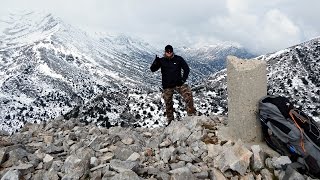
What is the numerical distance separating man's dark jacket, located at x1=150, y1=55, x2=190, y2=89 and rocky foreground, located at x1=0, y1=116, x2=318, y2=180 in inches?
76.4

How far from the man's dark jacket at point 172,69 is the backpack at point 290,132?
4139mm

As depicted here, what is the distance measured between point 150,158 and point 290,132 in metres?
3.62

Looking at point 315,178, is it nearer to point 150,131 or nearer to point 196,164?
point 196,164

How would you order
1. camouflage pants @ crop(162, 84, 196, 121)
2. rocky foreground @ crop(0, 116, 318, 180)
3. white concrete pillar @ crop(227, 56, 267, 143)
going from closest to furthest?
rocky foreground @ crop(0, 116, 318, 180), white concrete pillar @ crop(227, 56, 267, 143), camouflage pants @ crop(162, 84, 196, 121)

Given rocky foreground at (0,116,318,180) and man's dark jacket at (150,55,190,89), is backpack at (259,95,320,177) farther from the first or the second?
man's dark jacket at (150,55,190,89)

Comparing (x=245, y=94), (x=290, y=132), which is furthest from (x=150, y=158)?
(x=290, y=132)

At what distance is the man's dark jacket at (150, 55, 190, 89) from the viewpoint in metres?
15.0

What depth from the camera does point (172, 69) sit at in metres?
14.9

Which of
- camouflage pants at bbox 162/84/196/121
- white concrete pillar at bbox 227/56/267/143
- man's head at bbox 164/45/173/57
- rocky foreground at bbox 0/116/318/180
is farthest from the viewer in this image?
camouflage pants at bbox 162/84/196/121

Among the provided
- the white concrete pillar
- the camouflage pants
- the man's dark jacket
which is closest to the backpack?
the white concrete pillar

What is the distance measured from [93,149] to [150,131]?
3650 millimetres

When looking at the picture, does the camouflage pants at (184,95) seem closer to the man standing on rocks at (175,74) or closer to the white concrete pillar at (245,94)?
the man standing on rocks at (175,74)

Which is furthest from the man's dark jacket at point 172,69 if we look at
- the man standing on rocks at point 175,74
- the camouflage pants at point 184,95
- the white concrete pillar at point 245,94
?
the white concrete pillar at point 245,94

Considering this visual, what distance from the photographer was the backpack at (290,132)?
33.2ft
